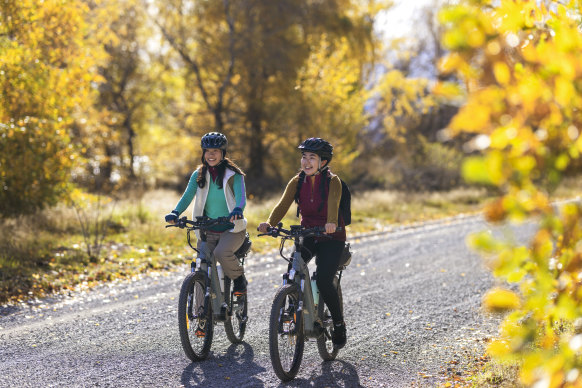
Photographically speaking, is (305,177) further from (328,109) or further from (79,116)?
(328,109)

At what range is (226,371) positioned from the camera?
19.0 feet

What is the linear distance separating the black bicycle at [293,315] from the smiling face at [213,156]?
121 cm

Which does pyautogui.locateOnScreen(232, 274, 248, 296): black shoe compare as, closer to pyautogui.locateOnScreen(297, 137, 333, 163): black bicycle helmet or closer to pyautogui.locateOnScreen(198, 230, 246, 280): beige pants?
pyautogui.locateOnScreen(198, 230, 246, 280): beige pants

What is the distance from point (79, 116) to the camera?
68.5 feet

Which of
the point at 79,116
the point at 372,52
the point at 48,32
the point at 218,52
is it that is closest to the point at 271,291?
the point at 48,32

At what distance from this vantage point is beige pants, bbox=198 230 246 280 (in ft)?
20.6

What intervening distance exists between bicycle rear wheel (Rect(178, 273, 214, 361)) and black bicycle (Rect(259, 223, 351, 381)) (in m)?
0.98

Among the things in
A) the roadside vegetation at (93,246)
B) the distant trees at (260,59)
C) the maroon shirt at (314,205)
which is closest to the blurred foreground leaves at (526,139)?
the maroon shirt at (314,205)

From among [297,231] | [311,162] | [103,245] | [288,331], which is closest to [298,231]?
[297,231]

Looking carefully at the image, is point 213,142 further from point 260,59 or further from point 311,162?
point 260,59

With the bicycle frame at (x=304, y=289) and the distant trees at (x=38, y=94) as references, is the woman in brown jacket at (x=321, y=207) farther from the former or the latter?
the distant trees at (x=38, y=94)

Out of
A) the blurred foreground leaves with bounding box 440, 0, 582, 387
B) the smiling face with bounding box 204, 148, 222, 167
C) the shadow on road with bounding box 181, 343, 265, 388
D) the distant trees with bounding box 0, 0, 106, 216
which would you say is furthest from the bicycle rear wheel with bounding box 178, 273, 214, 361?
the distant trees with bounding box 0, 0, 106, 216

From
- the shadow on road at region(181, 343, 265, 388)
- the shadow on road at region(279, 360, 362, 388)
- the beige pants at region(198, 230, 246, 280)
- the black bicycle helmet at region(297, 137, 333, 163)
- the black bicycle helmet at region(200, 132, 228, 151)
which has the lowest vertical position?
the shadow on road at region(279, 360, 362, 388)

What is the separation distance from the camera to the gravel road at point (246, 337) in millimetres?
5656
